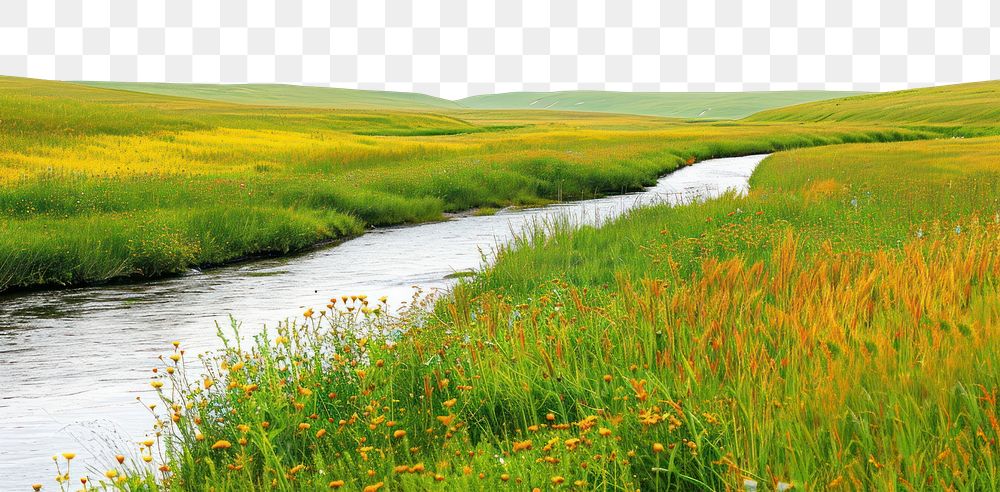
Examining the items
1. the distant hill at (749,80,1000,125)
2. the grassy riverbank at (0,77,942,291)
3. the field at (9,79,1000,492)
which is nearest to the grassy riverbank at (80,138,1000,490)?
the field at (9,79,1000,492)

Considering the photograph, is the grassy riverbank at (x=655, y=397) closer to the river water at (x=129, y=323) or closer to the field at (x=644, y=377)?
the field at (x=644, y=377)

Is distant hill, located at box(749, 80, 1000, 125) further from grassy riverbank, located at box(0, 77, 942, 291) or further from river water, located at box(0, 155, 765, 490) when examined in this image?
river water, located at box(0, 155, 765, 490)

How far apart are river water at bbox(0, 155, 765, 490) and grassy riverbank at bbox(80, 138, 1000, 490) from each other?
748 mm

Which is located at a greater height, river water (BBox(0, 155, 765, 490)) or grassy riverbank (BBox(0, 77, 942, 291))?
grassy riverbank (BBox(0, 77, 942, 291))

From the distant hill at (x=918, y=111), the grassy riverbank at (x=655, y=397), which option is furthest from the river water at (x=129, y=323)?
the distant hill at (x=918, y=111)

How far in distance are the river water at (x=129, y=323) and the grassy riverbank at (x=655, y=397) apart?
0.75m

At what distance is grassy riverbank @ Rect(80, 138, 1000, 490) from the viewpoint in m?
3.58

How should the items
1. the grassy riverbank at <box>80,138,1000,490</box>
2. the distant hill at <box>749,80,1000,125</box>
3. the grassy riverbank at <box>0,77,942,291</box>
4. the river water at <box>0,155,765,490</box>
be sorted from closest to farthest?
the grassy riverbank at <box>80,138,1000,490</box>
the river water at <box>0,155,765,490</box>
the grassy riverbank at <box>0,77,942,291</box>
the distant hill at <box>749,80,1000,125</box>

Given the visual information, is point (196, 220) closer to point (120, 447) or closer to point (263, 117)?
point (120, 447)

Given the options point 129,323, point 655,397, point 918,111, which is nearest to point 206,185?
point 129,323

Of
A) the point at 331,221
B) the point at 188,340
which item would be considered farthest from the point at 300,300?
the point at 331,221

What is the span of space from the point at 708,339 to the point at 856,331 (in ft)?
2.88

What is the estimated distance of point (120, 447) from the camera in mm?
6375

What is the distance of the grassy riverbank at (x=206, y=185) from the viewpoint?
14867 millimetres
